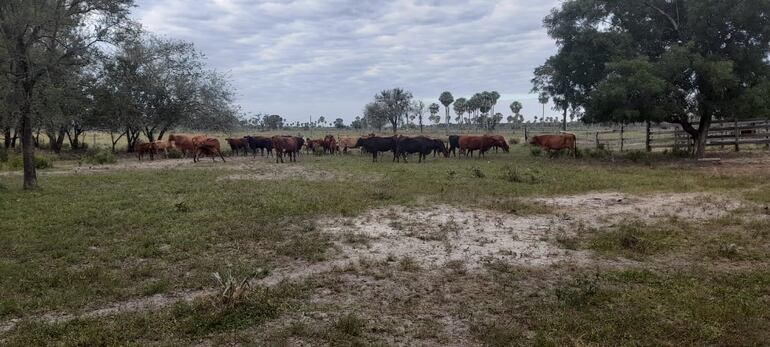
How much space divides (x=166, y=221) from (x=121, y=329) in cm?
480

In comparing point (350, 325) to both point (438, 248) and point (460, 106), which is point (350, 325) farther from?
point (460, 106)

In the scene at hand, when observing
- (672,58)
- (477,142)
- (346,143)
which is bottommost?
(477,142)

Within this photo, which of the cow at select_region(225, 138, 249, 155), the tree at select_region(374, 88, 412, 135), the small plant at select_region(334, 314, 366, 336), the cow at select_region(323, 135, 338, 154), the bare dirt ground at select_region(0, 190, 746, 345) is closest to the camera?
the small plant at select_region(334, 314, 366, 336)

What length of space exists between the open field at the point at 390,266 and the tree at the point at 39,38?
2.15 metres

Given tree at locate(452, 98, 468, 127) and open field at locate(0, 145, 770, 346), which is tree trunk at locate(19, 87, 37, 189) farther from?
tree at locate(452, 98, 468, 127)

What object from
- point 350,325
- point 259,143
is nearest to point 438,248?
point 350,325

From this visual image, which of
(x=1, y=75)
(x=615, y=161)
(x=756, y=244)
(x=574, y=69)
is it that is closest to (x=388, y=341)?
(x=756, y=244)

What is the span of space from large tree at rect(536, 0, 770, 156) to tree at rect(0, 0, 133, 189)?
53.7 ft

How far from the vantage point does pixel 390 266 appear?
21.5ft

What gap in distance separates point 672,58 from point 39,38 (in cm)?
1923

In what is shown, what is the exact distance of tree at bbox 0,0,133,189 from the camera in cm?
1200

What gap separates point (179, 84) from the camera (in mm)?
31062

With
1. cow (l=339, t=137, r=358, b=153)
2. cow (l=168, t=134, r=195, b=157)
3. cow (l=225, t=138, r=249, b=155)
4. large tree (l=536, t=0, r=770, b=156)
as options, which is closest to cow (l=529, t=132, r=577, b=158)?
large tree (l=536, t=0, r=770, b=156)

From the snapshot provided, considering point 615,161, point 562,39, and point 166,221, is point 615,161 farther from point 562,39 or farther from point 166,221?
point 166,221
